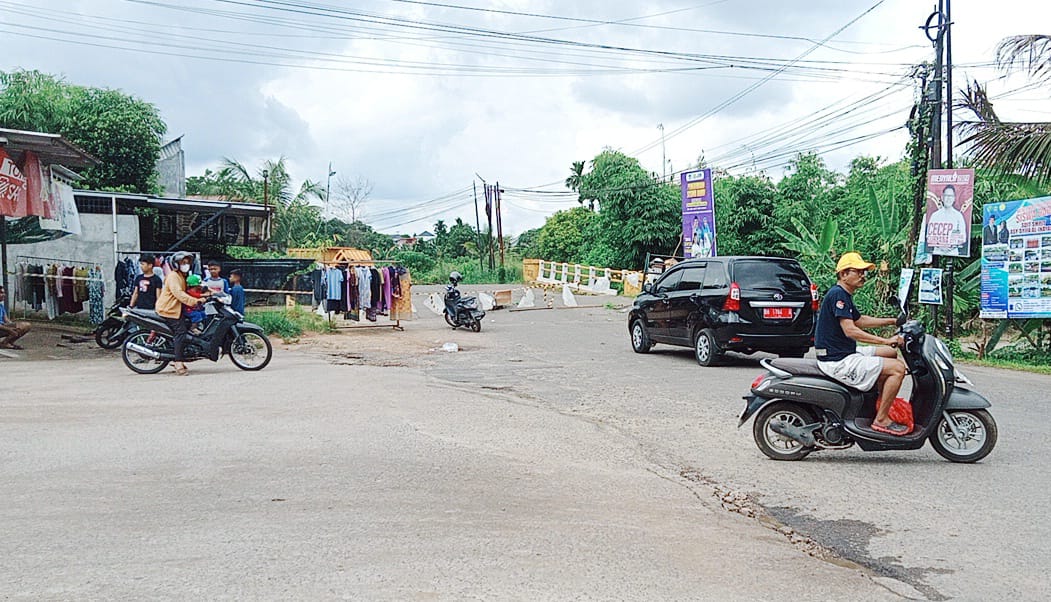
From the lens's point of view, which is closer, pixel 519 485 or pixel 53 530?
pixel 53 530

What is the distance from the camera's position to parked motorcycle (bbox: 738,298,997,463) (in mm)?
6809

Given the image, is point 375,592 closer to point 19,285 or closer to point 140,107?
point 19,285

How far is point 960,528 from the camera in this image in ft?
17.4

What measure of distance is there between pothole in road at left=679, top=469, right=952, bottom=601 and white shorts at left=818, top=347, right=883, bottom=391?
1.38 m

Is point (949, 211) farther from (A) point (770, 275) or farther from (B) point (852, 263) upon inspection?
(B) point (852, 263)

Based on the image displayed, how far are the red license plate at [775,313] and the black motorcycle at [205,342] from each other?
7.55 meters

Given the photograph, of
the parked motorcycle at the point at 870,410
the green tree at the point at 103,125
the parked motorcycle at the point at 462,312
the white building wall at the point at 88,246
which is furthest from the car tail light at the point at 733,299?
the green tree at the point at 103,125

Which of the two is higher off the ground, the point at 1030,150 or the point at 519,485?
the point at 1030,150

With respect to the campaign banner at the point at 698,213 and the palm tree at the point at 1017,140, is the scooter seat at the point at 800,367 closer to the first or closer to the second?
the palm tree at the point at 1017,140

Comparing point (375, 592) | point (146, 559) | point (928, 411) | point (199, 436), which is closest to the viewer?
point (375, 592)

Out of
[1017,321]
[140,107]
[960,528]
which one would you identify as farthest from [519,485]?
[140,107]

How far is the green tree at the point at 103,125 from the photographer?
3058 centimetres

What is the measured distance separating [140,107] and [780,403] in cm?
3068

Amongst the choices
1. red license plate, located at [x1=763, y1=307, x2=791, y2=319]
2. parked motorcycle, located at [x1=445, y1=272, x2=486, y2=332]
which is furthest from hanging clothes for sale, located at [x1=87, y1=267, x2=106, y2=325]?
red license plate, located at [x1=763, y1=307, x2=791, y2=319]
